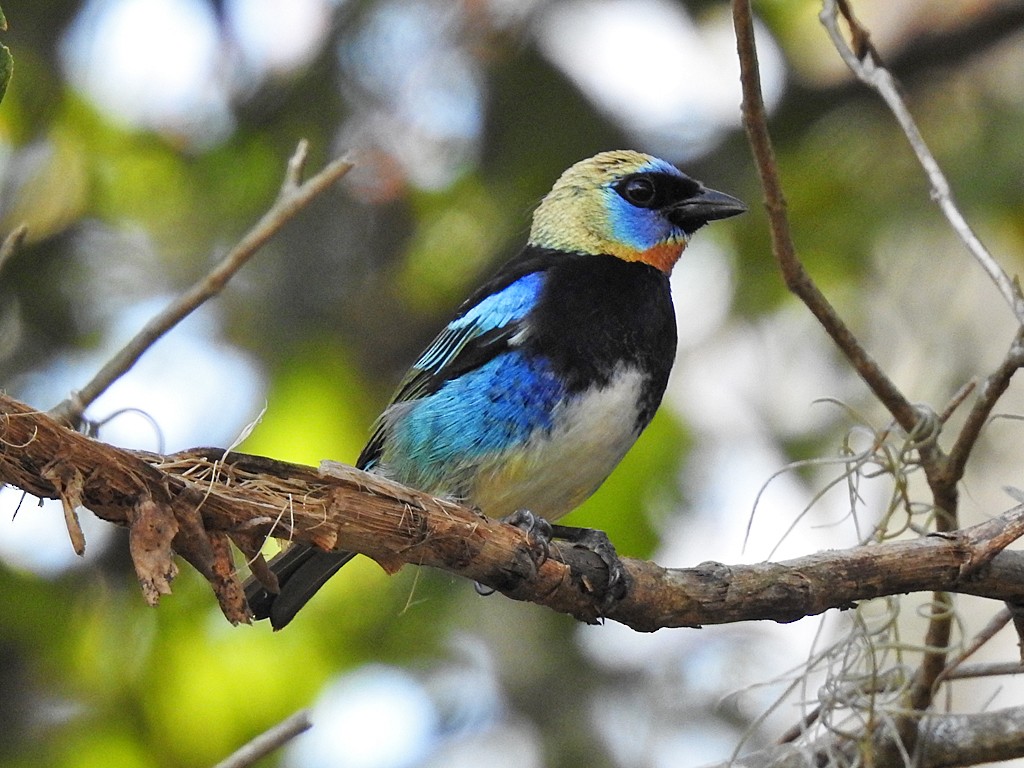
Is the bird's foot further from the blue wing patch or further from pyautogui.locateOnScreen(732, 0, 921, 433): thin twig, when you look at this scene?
the blue wing patch

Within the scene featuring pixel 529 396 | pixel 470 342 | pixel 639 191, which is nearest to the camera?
pixel 529 396

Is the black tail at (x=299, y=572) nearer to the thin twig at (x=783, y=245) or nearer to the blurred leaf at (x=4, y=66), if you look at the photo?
the thin twig at (x=783, y=245)

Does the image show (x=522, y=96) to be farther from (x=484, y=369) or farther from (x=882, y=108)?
(x=484, y=369)

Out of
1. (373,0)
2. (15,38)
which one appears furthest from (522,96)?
(15,38)

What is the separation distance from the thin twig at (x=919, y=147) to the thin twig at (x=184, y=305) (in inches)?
48.1

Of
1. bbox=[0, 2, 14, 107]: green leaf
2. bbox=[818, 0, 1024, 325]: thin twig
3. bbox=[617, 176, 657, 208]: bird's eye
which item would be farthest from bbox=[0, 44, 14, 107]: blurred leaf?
bbox=[617, 176, 657, 208]: bird's eye

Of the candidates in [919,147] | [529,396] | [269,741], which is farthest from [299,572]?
[919,147]

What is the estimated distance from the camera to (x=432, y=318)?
5879 mm

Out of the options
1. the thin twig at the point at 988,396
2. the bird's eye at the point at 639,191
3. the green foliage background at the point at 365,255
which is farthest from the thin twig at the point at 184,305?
the green foliage background at the point at 365,255

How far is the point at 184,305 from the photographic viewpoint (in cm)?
329

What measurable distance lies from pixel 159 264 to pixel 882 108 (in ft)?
10.1

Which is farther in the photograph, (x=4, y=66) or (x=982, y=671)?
(x=982, y=671)

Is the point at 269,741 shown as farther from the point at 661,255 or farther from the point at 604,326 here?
the point at 661,255

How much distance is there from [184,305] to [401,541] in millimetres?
1036
